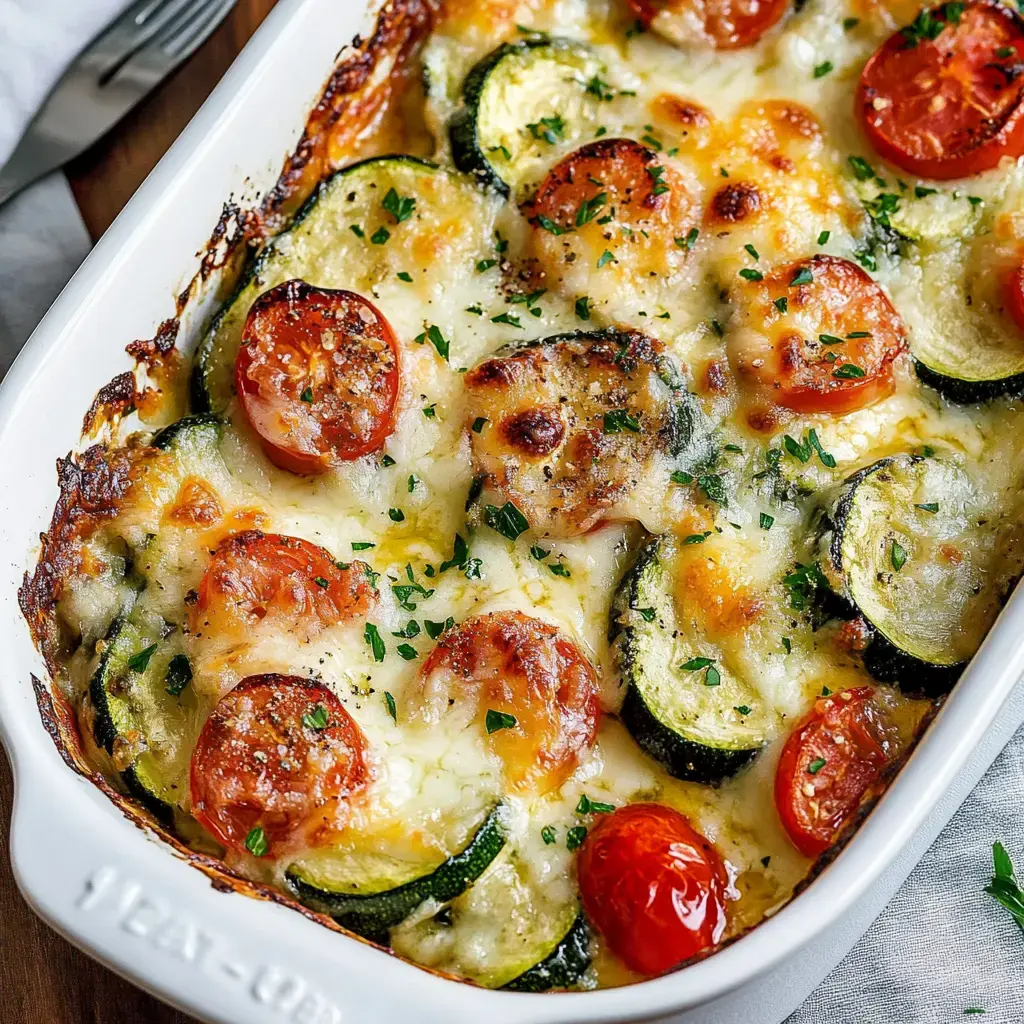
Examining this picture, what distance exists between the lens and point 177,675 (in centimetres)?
255

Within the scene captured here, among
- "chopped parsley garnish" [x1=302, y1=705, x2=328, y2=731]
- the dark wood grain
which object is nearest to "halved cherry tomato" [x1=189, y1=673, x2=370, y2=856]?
"chopped parsley garnish" [x1=302, y1=705, x2=328, y2=731]

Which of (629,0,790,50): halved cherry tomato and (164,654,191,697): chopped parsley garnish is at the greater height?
(629,0,790,50): halved cherry tomato

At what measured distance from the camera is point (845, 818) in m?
2.40

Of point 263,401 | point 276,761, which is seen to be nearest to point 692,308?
point 263,401

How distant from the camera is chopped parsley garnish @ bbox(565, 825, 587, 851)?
2424mm

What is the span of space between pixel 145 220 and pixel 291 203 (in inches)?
19.2

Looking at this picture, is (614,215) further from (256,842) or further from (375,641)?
(256,842)

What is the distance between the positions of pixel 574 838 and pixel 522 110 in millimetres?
1720

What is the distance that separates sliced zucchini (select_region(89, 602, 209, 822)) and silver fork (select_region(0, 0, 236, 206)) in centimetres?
142

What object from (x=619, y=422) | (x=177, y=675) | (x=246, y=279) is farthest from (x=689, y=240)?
(x=177, y=675)

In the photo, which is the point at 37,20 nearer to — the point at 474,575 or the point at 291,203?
the point at 291,203

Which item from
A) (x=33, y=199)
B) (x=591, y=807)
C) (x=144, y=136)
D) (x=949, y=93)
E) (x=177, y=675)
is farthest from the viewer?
(x=144, y=136)

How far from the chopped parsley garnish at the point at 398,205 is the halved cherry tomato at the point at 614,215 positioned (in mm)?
280

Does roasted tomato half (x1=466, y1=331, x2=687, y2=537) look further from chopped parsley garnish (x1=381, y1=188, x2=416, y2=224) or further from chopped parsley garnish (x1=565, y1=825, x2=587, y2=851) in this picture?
chopped parsley garnish (x1=565, y1=825, x2=587, y2=851)
